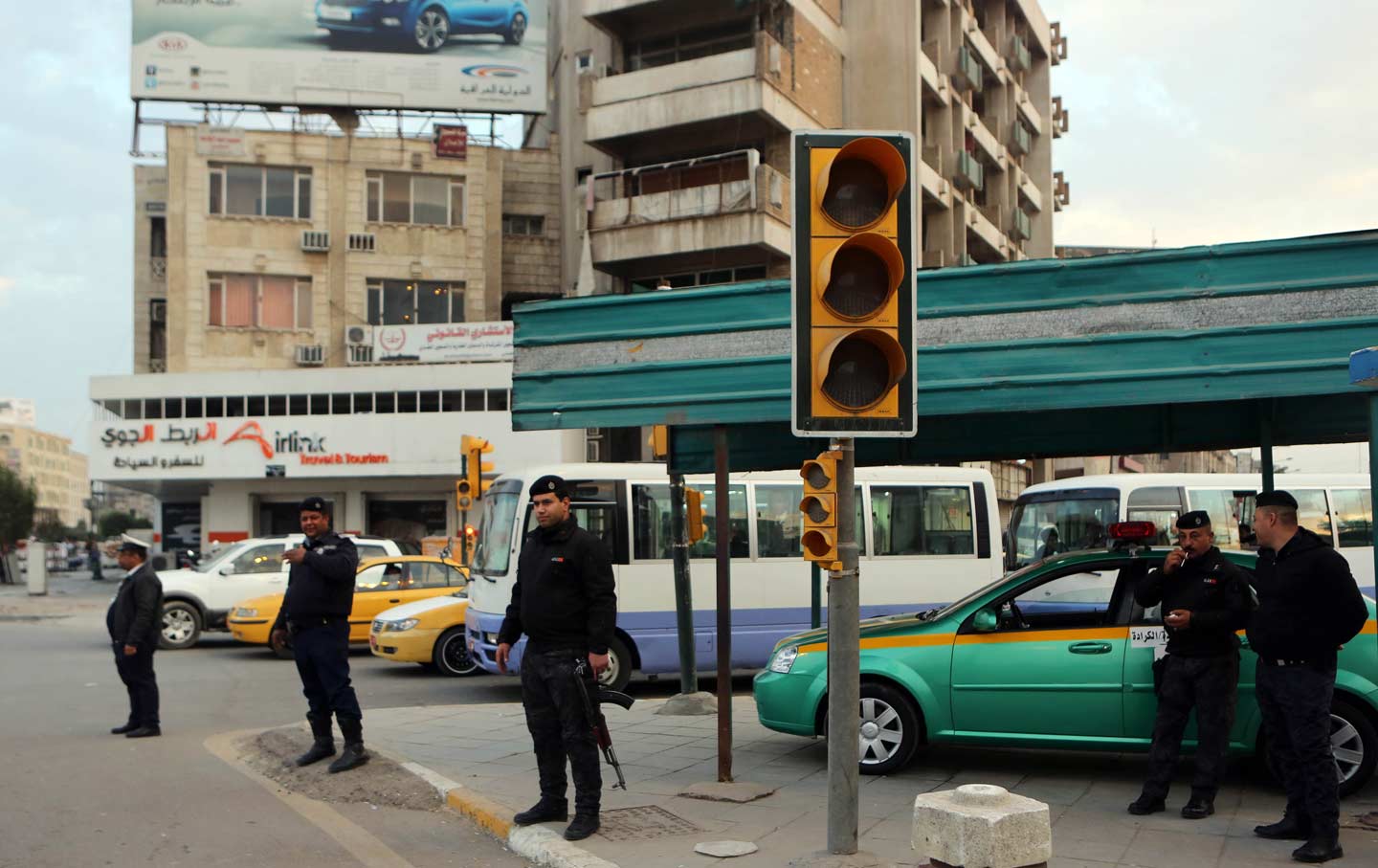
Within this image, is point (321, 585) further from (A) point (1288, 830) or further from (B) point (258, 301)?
(B) point (258, 301)

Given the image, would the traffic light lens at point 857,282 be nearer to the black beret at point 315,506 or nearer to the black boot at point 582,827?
the black boot at point 582,827

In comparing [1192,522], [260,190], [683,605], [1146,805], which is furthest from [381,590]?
[260,190]

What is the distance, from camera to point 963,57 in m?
40.8

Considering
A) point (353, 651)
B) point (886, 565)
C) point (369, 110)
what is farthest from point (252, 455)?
point (886, 565)

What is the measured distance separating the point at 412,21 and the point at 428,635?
3091 centimetres

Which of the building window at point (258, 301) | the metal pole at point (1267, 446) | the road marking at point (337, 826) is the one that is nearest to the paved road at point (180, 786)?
the road marking at point (337, 826)

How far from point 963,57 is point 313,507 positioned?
119 ft

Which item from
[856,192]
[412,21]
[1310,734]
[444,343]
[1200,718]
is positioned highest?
[412,21]

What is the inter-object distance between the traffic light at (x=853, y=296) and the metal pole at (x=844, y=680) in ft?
0.89

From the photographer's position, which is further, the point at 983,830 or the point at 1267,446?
the point at 1267,446

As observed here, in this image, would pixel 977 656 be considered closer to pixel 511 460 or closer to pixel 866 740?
pixel 866 740

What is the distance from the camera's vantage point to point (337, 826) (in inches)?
293

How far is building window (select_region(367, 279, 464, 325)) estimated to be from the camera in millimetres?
41312

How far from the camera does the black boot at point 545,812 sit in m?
6.98
